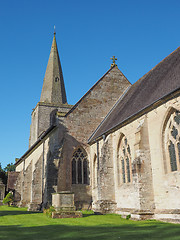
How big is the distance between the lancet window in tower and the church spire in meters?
21.5

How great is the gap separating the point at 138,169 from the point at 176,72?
5.47 meters

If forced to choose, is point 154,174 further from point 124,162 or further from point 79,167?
point 79,167

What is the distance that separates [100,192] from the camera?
52.2 ft

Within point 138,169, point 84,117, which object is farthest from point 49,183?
point 138,169

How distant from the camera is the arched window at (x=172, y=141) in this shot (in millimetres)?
11281

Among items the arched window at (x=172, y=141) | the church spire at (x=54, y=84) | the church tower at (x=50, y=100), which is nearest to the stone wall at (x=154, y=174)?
the arched window at (x=172, y=141)

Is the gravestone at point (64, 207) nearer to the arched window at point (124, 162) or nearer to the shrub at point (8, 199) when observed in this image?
the arched window at point (124, 162)

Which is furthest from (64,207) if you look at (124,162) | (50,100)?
(50,100)

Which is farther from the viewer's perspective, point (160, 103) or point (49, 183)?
point (49, 183)

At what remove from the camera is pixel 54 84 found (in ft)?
120

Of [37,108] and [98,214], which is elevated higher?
[37,108]

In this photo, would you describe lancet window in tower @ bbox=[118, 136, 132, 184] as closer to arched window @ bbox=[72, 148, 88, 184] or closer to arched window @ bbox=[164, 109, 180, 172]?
arched window @ bbox=[164, 109, 180, 172]

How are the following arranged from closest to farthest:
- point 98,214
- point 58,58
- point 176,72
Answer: point 176,72 → point 98,214 → point 58,58

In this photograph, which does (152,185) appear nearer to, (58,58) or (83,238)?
(83,238)
